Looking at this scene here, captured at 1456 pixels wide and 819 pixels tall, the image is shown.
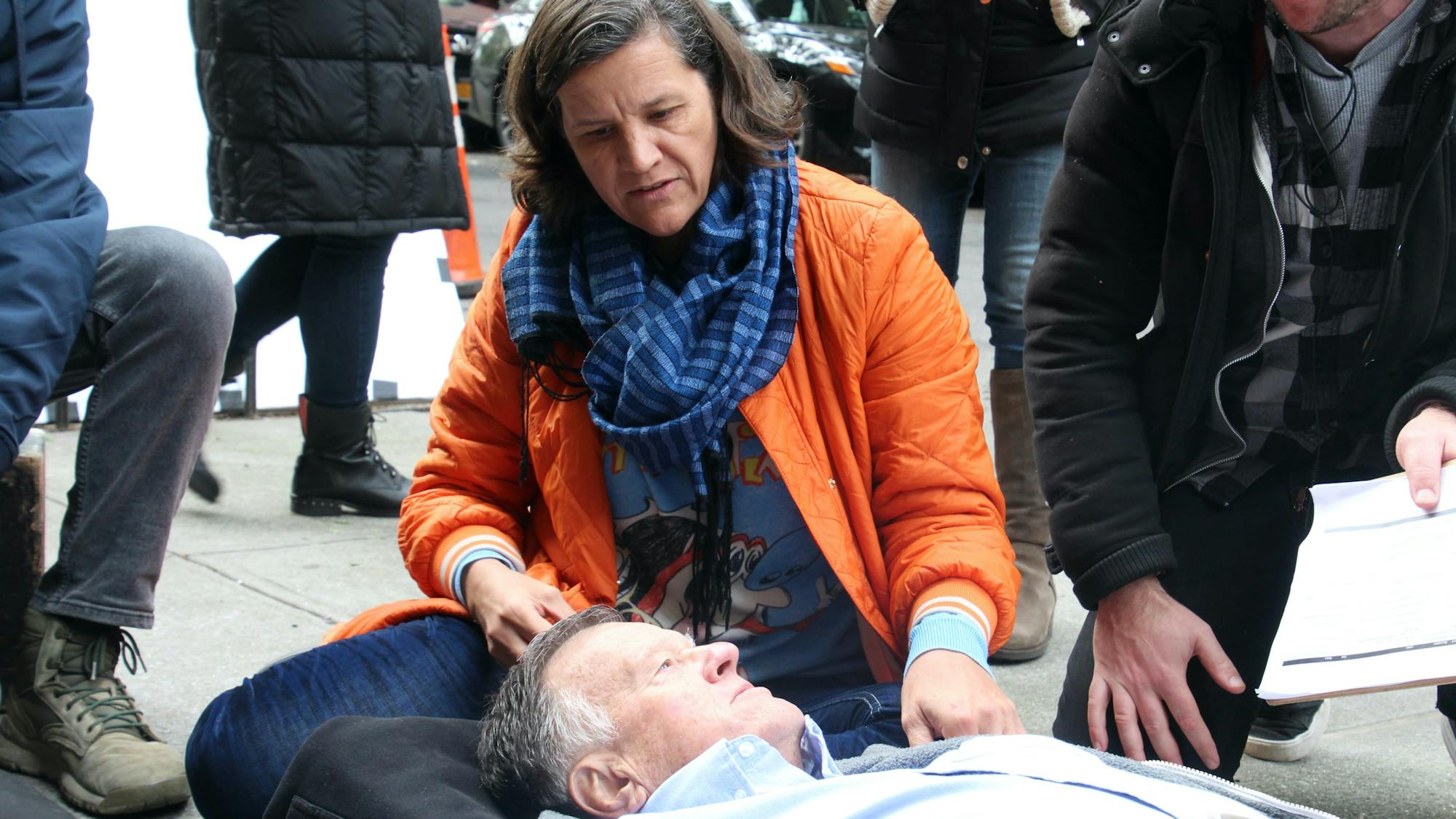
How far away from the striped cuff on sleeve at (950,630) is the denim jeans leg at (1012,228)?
1426 millimetres

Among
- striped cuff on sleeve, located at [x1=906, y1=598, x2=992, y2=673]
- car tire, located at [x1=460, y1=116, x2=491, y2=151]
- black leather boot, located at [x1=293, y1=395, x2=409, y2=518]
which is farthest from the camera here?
car tire, located at [x1=460, y1=116, x2=491, y2=151]

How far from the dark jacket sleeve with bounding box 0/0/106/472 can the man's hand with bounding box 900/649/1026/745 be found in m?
1.46

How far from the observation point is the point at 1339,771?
2.97 metres

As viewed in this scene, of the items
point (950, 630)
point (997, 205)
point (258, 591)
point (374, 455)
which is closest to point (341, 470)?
point (374, 455)

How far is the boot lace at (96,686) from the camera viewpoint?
2.61 m

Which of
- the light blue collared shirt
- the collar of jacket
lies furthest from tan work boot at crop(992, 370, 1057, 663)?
the light blue collared shirt

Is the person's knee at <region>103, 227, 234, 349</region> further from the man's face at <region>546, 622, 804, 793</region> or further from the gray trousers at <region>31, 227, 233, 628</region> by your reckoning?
the man's face at <region>546, 622, 804, 793</region>

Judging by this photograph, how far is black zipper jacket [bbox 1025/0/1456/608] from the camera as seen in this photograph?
2.16m

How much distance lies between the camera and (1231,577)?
2418 millimetres

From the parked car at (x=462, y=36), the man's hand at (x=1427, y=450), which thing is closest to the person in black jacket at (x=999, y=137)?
the man's hand at (x=1427, y=450)

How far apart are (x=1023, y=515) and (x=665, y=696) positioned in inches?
69.2

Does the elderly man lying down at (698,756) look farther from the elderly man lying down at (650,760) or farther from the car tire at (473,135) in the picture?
the car tire at (473,135)

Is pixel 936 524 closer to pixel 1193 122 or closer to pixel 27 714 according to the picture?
pixel 1193 122

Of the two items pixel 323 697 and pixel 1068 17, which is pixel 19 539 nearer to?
pixel 323 697
